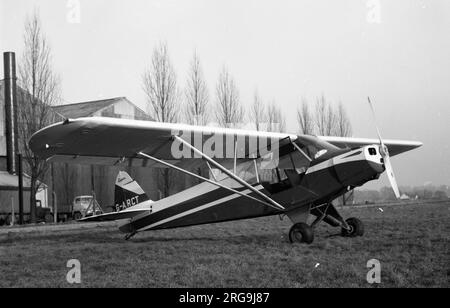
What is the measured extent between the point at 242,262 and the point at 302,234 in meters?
2.42

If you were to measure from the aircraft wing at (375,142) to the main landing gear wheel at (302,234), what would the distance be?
388 centimetres

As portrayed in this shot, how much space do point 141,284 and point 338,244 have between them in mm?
4352

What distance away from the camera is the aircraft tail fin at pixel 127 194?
39.5ft

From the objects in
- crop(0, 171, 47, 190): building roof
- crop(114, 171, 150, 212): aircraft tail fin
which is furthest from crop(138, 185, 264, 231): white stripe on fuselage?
crop(0, 171, 47, 190): building roof

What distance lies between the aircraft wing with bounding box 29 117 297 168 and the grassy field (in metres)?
1.99

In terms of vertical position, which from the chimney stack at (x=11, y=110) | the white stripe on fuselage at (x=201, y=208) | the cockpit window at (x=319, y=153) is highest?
the chimney stack at (x=11, y=110)

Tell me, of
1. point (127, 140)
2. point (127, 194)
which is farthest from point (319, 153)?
point (127, 194)

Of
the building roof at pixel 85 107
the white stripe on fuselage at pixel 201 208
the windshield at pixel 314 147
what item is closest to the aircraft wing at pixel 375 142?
the windshield at pixel 314 147

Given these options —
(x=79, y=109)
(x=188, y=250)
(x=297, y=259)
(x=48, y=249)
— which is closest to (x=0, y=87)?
(x=79, y=109)

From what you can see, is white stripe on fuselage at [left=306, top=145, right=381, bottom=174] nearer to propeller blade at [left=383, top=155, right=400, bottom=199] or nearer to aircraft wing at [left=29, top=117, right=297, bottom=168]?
propeller blade at [left=383, top=155, right=400, bottom=199]

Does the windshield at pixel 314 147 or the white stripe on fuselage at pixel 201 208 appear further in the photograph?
the white stripe on fuselage at pixel 201 208

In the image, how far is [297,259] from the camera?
23.9ft

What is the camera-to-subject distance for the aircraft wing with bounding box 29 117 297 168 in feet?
29.9

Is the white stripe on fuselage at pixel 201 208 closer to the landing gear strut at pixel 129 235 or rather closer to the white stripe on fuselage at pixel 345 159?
the landing gear strut at pixel 129 235
